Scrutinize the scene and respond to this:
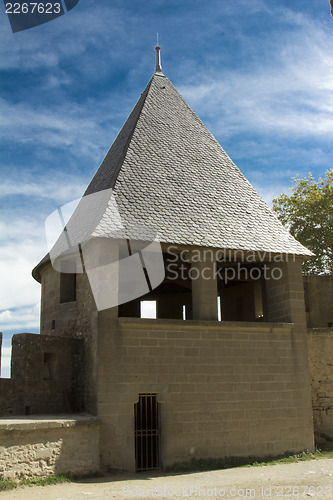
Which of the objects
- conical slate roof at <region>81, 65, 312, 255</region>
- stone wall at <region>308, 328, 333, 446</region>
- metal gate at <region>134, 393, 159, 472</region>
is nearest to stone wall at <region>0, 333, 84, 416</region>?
metal gate at <region>134, 393, 159, 472</region>

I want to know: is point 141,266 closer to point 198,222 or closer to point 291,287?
point 198,222

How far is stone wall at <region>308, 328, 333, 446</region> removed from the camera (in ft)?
Answer: 46.8

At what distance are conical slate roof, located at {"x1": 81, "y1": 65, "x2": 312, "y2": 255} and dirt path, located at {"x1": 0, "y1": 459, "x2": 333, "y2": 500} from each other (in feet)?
17.4

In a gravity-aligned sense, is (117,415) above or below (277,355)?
below

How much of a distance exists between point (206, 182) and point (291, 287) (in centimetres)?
399

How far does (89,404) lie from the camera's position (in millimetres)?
11914

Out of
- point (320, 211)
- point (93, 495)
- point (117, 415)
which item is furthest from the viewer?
point (320, 211)

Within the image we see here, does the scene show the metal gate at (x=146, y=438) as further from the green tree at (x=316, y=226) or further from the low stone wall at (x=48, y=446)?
the green tree at (x=316, y=226)

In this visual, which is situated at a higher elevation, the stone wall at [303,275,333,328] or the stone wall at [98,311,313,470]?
the stone wall at [303,275,333,328]

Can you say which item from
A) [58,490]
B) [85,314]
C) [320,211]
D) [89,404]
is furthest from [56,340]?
[320,211]

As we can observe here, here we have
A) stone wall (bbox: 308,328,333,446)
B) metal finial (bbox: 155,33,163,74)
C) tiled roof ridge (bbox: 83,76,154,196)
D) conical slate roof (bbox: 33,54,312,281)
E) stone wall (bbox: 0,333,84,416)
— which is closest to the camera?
stone wall (bbox: 0,333,84,416)

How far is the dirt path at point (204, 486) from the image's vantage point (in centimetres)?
931

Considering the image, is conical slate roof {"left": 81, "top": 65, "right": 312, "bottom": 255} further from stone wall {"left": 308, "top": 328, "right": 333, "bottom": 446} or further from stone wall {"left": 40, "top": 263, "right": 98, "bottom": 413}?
stone wall {"left": 308, "top": 328, "right": 333, "bottom": 446}

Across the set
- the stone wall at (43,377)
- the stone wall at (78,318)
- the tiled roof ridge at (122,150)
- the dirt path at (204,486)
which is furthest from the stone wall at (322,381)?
the tiled roof ridge at (122,150)
